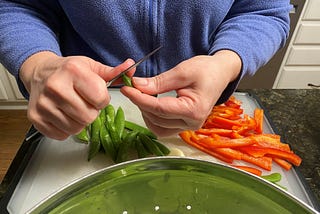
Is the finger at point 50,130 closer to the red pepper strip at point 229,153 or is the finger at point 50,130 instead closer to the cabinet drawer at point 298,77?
the red pepper strip at point 229,153

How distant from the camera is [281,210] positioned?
45 cm

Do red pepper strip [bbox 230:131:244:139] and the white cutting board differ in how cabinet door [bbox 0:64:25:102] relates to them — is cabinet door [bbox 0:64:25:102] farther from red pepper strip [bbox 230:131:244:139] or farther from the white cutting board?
red pepper strip [bbox 230:131:244:139]

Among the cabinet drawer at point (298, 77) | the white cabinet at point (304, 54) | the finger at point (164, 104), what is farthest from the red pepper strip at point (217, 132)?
the cabinet drawer at point (298, 77)

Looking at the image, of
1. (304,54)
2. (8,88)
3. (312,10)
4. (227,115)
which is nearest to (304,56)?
(304,54)

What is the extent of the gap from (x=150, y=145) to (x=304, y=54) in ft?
5.05

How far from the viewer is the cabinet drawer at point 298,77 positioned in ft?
6.60

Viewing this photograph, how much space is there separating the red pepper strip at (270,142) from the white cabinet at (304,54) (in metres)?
1.00

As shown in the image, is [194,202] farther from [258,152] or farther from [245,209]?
[258,152]

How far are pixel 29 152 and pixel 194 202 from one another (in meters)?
0.44

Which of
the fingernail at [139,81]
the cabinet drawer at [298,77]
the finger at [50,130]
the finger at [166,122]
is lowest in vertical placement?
the cabinet drawer at [298,77]

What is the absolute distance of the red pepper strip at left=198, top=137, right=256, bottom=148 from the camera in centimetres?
78

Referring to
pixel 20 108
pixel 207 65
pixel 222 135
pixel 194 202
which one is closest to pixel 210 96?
pixel 207 65

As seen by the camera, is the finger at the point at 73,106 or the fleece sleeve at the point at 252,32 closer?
the finger at the point at 73,106

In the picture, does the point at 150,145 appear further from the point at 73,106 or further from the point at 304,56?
the point at 304,56
